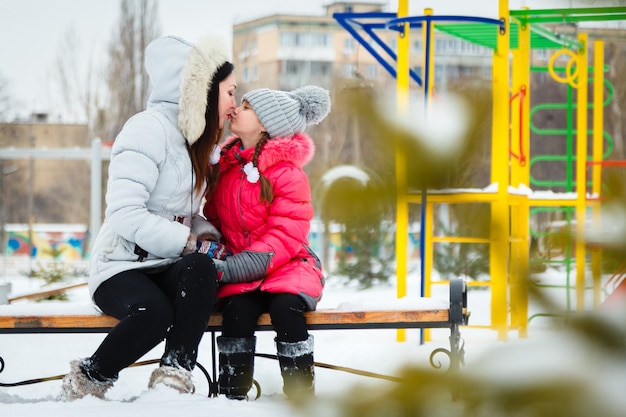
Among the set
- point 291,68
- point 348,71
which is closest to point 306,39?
point 291,68

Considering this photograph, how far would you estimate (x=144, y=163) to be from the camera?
→ 10.3ft

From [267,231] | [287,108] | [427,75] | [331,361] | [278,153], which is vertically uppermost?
[427,75]

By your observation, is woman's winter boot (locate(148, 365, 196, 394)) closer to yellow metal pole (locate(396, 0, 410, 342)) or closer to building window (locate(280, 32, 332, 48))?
yellow metal pole (locate(396, 0, 410, 342))

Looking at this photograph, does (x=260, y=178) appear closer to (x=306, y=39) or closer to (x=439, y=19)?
(x=439, y=19)

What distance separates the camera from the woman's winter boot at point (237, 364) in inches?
128

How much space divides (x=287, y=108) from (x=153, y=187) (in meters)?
0.66

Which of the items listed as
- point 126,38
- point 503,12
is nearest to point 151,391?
point 503,12

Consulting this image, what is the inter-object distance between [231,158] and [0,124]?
18.9 meters

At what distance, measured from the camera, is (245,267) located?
3271 mm

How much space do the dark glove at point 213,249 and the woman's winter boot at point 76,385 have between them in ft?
1.83

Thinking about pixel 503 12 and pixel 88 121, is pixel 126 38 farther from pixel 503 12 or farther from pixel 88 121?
pixel 503 12

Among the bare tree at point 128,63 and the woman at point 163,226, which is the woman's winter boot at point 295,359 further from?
the bare tree at point 128,63

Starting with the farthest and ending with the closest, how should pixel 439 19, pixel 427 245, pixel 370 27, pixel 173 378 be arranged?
pixel 370 27 < pixel 427 245 < pixel 439 19 < pixel 173 378

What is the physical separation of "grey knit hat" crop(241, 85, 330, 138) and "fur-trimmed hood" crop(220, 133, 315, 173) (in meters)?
0.04
